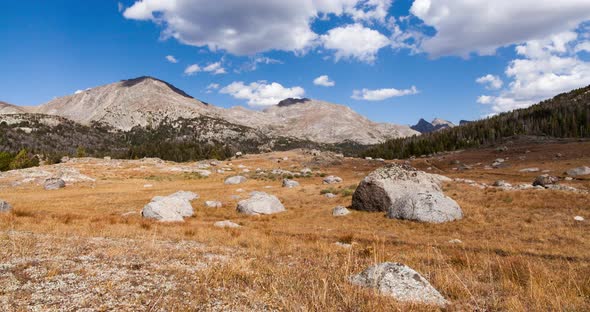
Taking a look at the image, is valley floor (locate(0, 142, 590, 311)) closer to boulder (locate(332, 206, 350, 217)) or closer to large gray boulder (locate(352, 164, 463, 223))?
boulder (locate(332, 206, 350, 217))

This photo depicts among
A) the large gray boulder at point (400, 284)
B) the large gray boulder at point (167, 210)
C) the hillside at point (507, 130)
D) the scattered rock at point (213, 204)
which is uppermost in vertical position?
the hillside at point (507, 130)

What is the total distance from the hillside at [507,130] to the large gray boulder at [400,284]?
5689 inches

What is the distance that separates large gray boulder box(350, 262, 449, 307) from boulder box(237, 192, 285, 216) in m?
27.1

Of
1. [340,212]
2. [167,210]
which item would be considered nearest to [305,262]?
[340,212]

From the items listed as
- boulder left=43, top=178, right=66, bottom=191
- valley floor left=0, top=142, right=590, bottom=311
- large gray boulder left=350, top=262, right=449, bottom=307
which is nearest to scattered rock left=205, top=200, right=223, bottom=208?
valley floor left=0, top=142, right=590, bottom=311

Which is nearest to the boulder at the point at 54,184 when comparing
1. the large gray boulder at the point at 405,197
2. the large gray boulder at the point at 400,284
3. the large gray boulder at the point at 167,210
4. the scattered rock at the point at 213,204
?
the scattered rock at the point at 213,204

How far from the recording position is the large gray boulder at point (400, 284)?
7.49 m

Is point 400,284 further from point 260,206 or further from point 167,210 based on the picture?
point 260,206

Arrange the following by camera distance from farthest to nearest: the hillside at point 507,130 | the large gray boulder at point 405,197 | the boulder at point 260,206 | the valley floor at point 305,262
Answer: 1. the hillside at point 507,130
2. the boulder at point 260,206
3. the large gray boulder at point 405,197
4. the valley floor at point 305,262

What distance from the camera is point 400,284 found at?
8.02m

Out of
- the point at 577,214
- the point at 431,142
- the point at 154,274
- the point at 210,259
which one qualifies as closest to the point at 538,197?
the point at 577,214

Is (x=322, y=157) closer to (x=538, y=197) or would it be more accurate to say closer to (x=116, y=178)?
(x=116, y=178)

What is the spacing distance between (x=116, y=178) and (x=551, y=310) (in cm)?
8254

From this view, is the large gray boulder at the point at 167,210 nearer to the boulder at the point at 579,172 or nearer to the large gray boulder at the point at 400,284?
the large gray boulder at the point at 400,284
